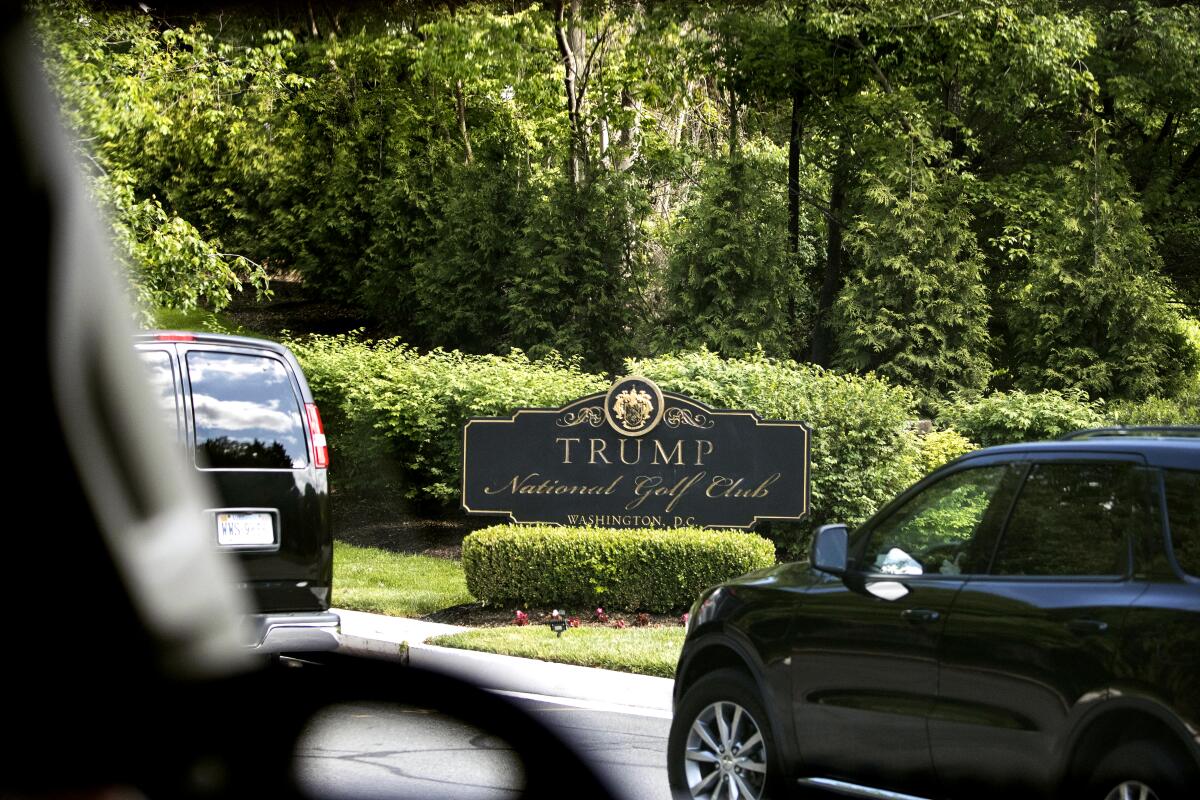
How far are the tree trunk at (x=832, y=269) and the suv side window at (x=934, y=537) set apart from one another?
2090 cm

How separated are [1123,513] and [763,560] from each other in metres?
8.63

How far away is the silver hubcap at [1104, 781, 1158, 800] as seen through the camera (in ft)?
14.1

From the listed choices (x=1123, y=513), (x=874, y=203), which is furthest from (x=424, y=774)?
(x=874, y=203)

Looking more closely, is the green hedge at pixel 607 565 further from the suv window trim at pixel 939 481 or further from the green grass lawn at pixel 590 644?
the suv window trim at pixel 939 481

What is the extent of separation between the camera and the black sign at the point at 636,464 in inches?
557

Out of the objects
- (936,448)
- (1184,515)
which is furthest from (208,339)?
(936,448)

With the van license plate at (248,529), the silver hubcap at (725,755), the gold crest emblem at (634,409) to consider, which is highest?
the gold crest emblem at (634,409)

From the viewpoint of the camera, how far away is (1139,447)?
4.89 meters

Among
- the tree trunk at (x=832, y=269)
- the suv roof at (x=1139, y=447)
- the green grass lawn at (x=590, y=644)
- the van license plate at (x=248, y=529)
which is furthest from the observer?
the tree trunk at (x=832, y=269)

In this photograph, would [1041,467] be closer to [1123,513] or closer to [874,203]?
[1123,513]

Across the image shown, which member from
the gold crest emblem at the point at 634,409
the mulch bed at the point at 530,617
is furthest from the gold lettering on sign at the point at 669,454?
the mulch bed at the point at 530,617

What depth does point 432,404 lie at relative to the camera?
722 inches

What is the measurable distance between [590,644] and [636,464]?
352 cm

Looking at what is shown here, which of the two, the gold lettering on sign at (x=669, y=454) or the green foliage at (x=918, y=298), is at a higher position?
the green foliage at (x=918, y=298)
